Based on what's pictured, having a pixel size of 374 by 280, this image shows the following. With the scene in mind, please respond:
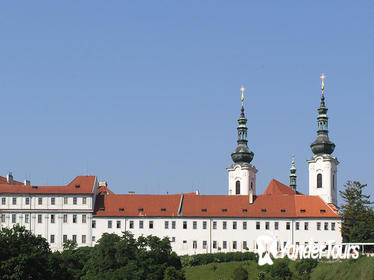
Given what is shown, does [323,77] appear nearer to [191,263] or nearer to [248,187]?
[248,187]

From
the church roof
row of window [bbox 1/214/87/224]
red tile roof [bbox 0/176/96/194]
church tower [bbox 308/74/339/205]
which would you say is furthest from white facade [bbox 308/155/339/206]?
row of window [bbox 1/214/87/224]

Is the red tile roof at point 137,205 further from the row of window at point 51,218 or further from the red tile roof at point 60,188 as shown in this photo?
the red tile roof at point 60,188

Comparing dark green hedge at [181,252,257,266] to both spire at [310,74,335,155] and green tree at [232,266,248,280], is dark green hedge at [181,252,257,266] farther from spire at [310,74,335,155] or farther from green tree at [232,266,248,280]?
spire at [310,74,335,155]

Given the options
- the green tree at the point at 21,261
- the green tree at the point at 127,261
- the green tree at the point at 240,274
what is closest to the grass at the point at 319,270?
the green tree at the point at 240,274

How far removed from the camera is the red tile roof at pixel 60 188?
127000 millimetres

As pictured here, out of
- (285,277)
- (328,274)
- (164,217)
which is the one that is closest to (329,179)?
(164,217)

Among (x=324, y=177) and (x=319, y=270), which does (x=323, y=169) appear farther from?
(x=319, y=270)

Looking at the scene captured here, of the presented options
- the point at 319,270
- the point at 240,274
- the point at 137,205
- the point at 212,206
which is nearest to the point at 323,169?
the point at 212,206

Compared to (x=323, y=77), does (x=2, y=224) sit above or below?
below

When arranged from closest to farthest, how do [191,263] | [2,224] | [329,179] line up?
1. [191,263]
2. [2,224]
3. [329,179]

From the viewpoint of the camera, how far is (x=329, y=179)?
14238 cm

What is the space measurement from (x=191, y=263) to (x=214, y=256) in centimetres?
427

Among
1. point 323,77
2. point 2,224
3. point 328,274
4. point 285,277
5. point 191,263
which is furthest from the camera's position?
point 323,77

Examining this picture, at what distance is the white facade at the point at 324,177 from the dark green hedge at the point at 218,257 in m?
30.4
